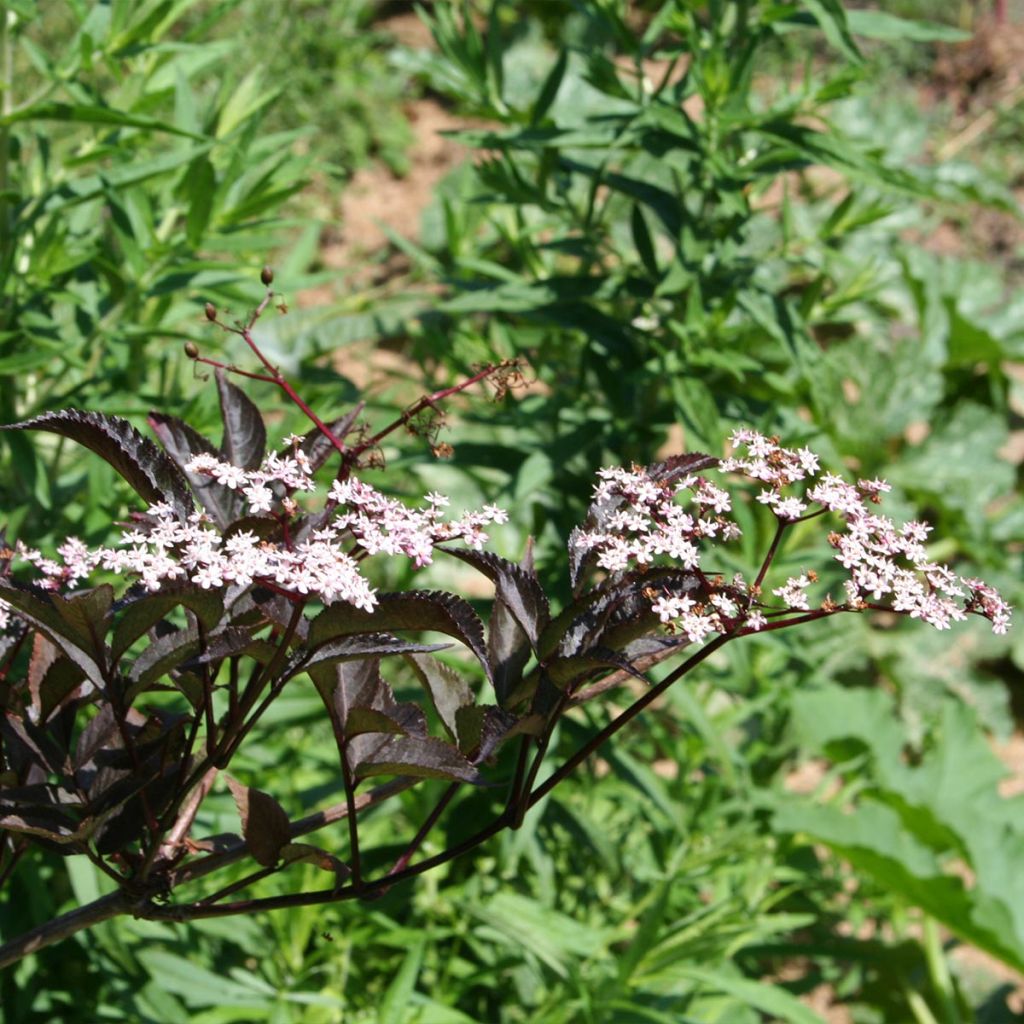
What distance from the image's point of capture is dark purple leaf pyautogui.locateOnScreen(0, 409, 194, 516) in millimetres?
906

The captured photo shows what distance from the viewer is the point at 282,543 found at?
0.94 meters

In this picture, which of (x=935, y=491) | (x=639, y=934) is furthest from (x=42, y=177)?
(x=935, y=491)

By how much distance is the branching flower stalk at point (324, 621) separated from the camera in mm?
886

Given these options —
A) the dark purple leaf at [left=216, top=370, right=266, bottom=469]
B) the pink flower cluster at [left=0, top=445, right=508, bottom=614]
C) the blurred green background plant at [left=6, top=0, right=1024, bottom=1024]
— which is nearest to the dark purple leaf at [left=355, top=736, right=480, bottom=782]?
the pink flower cluster at [left=0, top=445, right=508, bottom=614]

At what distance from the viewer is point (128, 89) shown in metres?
2.02

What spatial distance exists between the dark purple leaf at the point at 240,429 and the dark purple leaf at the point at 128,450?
2.5 inches

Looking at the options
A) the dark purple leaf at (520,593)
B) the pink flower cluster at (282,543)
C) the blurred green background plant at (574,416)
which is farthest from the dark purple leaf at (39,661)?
the blurred green background plant at (574,416)

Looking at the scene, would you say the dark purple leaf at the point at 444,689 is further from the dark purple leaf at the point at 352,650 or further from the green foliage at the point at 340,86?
the green foliage at the point at 340,86

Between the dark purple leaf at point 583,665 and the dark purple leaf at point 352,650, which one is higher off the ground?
the dark purple leaf at point 583,665

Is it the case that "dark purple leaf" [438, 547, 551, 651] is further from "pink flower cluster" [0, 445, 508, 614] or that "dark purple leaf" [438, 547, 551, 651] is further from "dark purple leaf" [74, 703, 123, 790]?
"dark purple leaf" [74, 703, 123, 790]

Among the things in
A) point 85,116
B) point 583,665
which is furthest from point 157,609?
point 85,116

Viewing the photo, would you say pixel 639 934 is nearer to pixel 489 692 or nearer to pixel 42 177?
pixel 489 692

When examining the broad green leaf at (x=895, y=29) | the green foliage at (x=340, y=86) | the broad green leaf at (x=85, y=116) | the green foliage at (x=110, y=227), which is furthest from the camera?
the green foliage at (x=340, y=86)

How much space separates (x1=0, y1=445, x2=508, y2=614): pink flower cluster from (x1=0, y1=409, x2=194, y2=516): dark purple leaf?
0.02 m
